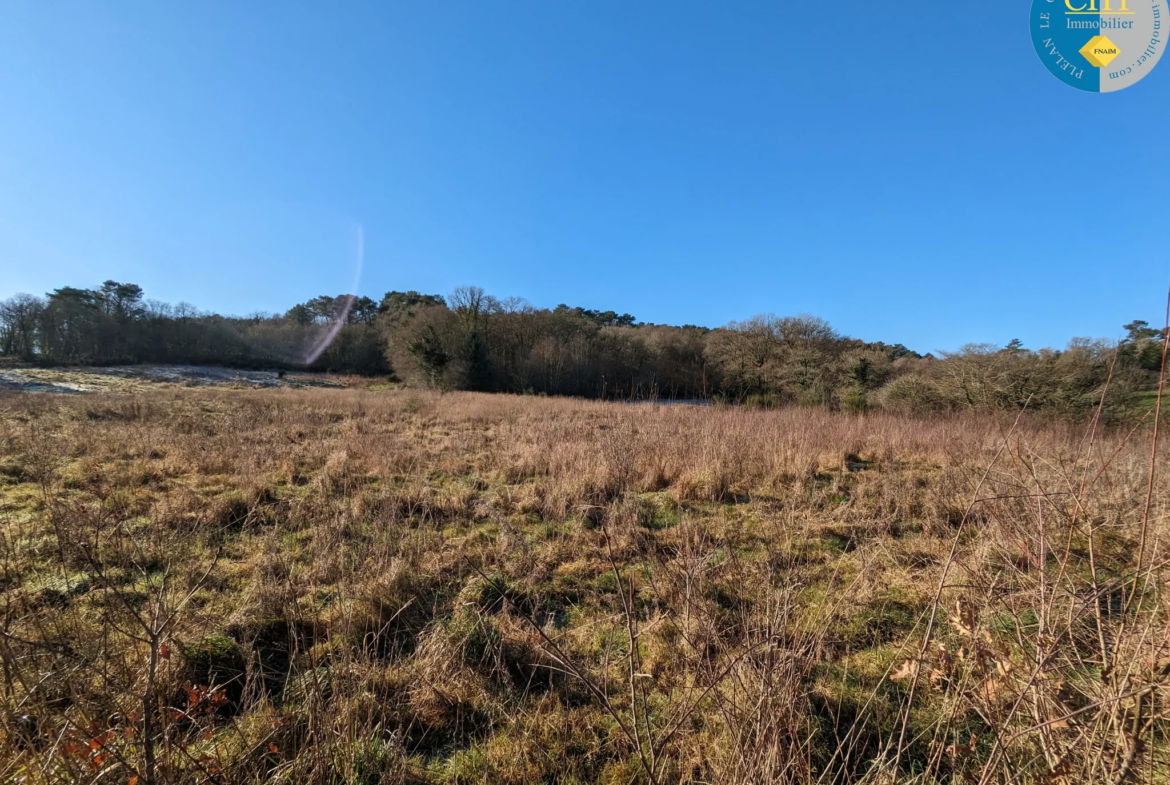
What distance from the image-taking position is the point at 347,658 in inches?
63.4

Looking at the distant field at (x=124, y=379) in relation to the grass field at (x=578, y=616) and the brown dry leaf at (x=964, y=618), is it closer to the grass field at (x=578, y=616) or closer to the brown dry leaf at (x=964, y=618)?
the grass field at (x=578, y=616)

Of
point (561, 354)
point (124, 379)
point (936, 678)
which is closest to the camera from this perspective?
point (936, 678)

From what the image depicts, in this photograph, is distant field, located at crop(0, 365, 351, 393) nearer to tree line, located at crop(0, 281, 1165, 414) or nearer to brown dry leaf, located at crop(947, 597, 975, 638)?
tree line, located at crop(0, 281, 1165, 414)

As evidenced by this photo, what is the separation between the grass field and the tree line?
131 centimetres

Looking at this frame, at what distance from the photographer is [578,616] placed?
2670 mm

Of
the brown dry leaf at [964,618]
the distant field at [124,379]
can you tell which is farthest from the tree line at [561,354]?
the distant field at [124,379]

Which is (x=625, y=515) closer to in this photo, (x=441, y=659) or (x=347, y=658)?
(x=441, y=659)

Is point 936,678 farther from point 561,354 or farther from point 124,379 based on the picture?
point 124,379

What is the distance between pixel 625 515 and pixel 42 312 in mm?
54059

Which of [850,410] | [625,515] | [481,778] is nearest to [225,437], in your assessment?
[625,515]

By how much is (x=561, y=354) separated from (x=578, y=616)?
2711cm

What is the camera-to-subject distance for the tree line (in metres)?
11.2

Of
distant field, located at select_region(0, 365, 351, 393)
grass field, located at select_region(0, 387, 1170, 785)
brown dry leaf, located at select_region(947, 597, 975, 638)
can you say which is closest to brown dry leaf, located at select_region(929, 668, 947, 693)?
grass field, located at select_region(0, 387, 1170, 785)

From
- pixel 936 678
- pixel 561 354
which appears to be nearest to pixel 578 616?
pixel 936 678
